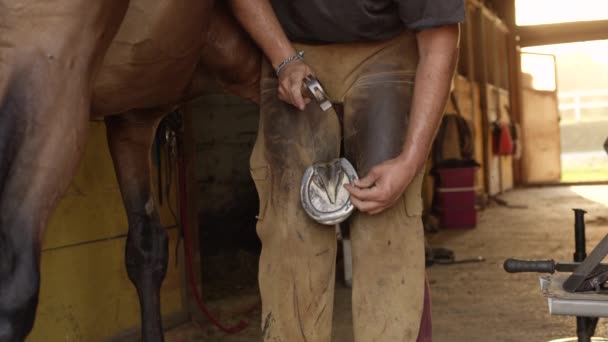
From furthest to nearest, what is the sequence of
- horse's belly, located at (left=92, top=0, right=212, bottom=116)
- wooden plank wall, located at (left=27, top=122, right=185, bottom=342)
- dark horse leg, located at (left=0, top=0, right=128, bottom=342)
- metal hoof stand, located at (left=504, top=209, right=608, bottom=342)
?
wooden plank wall, located at (left=27, top=122, right=185, bottom=342) → horse's belly, located at (left=92, top=0, right=212, bottom=116) → metal hoof stand, located at (left=504, top=209, right=608, bottom=342) → dark horse leg, located at (left=0, top=0, right=128, bottom=342)

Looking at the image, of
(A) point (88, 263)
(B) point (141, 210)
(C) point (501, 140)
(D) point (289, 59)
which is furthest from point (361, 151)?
(C) point (501, 140)

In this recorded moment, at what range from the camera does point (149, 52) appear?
1517mm

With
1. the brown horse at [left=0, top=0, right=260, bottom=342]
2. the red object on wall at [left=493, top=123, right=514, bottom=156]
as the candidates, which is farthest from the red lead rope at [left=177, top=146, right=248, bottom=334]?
the red object on wall at [left=493, top=123, right=514, bottom=156]

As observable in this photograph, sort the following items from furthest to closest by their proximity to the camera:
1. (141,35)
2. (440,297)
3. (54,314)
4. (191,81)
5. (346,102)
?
(440,297) < (54,314) < (191,81) < (346,102) < (141,35)

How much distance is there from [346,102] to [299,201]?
25cm

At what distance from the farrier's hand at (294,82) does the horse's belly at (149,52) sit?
22 centimetres

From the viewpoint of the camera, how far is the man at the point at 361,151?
4.91ft

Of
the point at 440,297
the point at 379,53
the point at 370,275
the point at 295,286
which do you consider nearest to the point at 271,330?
the point at 295,286

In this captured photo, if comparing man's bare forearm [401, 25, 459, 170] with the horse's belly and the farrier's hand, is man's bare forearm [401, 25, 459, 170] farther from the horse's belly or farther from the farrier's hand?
the horse's belly

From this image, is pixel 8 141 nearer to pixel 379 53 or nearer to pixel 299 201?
pixel 299 201

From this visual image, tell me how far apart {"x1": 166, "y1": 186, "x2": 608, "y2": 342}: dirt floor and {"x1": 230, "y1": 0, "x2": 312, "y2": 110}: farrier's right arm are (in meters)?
1.33

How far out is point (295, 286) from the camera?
5.05 feet

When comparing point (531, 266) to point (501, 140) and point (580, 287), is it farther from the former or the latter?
point (501, 140)

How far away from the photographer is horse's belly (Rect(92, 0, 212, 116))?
57.2 inches
